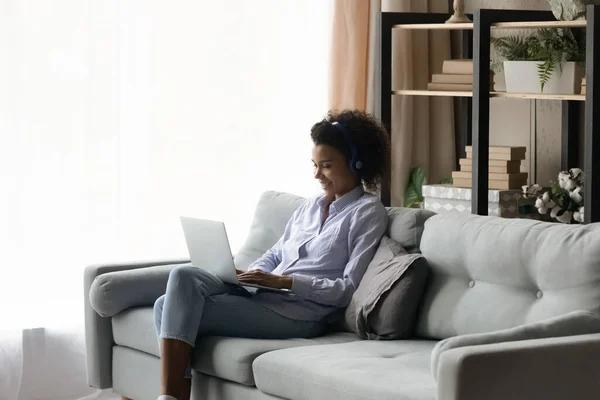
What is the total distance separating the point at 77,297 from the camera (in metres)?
4.27

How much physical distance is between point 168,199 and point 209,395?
1.48 metres

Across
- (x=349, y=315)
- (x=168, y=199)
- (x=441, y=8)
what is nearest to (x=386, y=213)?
(x=349, y=315)

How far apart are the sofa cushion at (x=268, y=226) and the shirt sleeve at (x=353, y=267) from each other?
504mm

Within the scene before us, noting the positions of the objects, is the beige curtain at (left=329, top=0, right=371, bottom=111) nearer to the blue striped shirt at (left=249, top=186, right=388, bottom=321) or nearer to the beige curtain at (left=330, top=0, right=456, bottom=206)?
the beige curtain at (left=330, top=0, right=456, bottom=206)

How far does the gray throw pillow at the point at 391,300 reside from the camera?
122 inches

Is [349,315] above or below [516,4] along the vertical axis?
below

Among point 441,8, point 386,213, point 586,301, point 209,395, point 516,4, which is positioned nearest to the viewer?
point 586,301

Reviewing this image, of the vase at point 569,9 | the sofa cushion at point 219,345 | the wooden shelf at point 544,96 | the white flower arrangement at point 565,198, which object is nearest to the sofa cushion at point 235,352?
the sofa cushion at point 219,345

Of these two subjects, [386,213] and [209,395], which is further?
[386,213]

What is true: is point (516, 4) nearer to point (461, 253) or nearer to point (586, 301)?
point (461, 253)

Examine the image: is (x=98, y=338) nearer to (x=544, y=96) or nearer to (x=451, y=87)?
(x=451, y=87)

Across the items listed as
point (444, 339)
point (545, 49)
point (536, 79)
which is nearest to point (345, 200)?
point (444, 339)

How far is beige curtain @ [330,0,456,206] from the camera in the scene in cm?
467

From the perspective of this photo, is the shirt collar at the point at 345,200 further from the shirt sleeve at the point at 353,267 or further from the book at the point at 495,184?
the book at the point at 495,184
